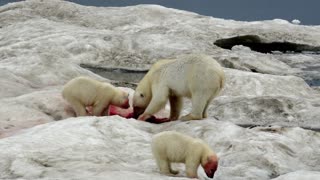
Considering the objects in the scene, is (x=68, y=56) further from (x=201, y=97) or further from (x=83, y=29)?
(x=201, y=97)

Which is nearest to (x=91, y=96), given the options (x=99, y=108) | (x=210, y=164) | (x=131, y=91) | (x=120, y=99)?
(x=99, y=108)

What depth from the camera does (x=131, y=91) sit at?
567 inches

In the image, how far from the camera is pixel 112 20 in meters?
27.4

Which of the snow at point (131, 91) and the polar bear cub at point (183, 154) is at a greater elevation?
the polar bear cub at point (183, 154)

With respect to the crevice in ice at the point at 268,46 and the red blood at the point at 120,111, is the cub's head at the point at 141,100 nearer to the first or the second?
the red blood at the point at 120,111

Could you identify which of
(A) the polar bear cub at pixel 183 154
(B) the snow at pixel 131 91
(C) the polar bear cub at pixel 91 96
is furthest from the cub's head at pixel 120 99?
(A) the polar bear cub at pixel 183 154

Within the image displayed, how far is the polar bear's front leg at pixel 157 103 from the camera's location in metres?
12.2

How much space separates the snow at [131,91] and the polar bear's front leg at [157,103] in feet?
2.12

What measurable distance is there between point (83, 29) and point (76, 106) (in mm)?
12314

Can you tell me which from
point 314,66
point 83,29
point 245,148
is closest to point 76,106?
point 245,148

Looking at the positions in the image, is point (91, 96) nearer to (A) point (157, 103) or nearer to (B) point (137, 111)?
(B) point (137, 111)

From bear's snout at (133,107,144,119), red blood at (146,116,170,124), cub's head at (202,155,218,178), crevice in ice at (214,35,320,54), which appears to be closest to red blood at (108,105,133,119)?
bear's snout at (133,107,144,119)

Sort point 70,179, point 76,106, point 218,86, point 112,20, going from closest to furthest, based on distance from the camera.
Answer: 1. point 70,179
2. point 218,86
3. point 76,106
4. point 112,20

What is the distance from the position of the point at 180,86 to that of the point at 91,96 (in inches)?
66.6
